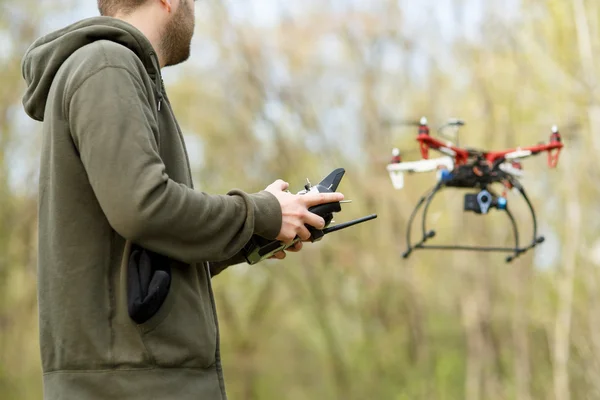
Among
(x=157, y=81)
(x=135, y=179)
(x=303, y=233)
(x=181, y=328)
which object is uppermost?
(x=157, y=81)

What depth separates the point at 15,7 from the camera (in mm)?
11344

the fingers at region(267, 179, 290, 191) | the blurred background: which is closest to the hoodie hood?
the fingers at region(267, 179, 290, 191)

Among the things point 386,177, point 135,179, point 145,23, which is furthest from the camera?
point 386,177

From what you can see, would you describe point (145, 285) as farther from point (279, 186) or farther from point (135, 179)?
point (279, 186)

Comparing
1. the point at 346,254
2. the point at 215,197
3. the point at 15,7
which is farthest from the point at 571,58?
the point at 15,7

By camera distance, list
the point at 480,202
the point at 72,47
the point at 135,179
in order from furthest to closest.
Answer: the point at 480,202 → the point at 72,47 → the point at 135,179

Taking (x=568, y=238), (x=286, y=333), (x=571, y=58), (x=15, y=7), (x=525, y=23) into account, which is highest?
(x=15, y=7)

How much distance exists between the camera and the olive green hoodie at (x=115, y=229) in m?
1.54

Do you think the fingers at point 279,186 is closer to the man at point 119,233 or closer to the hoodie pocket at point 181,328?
the man at point 119,233

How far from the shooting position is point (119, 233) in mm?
1556

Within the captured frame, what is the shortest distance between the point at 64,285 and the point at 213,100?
9970mm

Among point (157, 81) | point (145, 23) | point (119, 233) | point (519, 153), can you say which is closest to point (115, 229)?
point (119, 233)

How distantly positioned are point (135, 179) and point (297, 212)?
33 cm

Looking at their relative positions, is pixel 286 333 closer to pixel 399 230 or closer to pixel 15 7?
pixel 399 230
